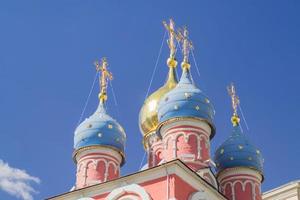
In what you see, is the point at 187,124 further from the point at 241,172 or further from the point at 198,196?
the point at 198,196

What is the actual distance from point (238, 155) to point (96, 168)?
413 cm

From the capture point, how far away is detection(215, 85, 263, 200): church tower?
1938 cm

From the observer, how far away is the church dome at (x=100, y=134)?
1962cm

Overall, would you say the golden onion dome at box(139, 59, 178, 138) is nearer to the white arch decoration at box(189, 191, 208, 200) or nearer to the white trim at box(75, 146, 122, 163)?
the white trim at box(75, 146, 122, 163)

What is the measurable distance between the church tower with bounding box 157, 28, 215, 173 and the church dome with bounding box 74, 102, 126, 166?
5.22ft

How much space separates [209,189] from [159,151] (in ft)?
14.6

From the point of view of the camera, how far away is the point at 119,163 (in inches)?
789

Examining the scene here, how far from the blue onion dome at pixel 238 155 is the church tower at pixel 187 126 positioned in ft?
3.53

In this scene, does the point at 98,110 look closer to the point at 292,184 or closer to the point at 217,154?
the point at 217,154

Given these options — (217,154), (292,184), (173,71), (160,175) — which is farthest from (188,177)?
(173,71)

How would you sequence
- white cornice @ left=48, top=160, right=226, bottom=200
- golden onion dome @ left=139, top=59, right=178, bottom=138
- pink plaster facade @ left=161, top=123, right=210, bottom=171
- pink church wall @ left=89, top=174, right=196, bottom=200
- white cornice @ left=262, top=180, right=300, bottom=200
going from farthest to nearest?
golden onion dome @ left=139, top=59, right=178, bottom=138, white cornice @ left=262, top=180, right=300, bottom=200, pink plaster facade @ left=161, top=123, right=210, bottom=171, white cornice @ left=48, top=160, right=226, bottom=200, pink church wall @ left=89, top=174, right=196, bottom=200

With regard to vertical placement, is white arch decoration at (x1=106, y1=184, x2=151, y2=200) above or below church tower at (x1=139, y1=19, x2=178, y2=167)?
below

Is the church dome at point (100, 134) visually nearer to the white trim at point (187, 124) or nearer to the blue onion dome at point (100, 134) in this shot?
the blue onion dome at point (100, 134)

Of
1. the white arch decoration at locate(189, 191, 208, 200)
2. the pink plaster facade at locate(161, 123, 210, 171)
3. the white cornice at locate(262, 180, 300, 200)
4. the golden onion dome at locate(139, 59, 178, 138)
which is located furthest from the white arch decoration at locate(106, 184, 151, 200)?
the white cornice at locate(262, 180, 300, 200)
